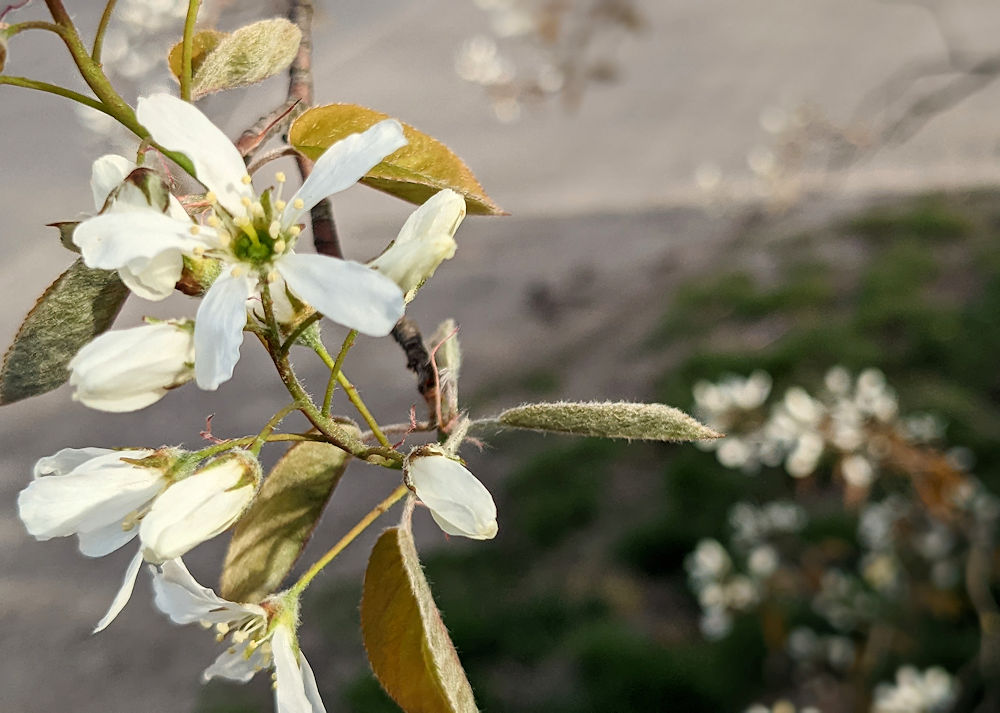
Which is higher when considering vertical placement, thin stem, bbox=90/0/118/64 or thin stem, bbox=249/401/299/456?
thin stem, bbox=90/0/118/64

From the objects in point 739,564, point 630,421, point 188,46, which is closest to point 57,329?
point 188,46

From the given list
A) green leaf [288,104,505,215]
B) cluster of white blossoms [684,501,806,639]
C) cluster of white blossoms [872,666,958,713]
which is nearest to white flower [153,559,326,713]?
green leaf [288,104,505,215]

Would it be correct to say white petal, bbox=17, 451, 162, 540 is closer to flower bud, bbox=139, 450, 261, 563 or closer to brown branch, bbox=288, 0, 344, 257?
flower bud, bbox=139, 450, 261, 563

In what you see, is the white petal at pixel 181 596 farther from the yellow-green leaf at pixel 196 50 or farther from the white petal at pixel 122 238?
the yellow-green leaf at pixel 196 50

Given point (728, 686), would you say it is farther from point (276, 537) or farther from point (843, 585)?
point (276, 537)

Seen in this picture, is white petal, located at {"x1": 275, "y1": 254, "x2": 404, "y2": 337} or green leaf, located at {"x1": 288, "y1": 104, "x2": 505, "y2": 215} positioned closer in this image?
white petal, located at {"x1": 275, "y1": 254, "x2": 404, "y2": 337}

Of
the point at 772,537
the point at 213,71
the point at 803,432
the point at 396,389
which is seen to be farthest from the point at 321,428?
the point at 396,389

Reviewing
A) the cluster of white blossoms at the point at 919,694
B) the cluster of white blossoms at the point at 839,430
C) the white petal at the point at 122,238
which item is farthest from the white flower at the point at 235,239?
the cluster of white blossoms at the point at 919,694
